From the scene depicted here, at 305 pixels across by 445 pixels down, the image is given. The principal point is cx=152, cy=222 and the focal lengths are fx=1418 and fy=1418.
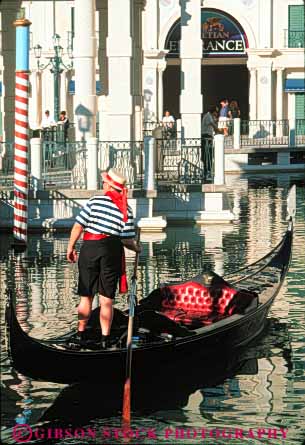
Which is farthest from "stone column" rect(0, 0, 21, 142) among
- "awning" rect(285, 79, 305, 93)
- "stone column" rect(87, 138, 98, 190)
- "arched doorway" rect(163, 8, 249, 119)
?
"awning" rect(285, 79, 305, 93)

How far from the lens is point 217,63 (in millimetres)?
51719

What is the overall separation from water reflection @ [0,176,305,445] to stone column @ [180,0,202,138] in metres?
1.90

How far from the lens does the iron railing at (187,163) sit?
22859mm

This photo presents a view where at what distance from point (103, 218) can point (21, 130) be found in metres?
8.15

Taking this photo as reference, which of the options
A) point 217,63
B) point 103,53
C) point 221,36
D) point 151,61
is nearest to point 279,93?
point 217,63

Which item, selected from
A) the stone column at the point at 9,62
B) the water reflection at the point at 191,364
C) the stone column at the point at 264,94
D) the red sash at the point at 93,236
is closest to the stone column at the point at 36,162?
the water reflection at the point at 191,364

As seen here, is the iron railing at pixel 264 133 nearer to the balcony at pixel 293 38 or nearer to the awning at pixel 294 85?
the awning at pixel 294 85

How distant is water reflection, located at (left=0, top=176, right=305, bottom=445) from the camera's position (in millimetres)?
10594

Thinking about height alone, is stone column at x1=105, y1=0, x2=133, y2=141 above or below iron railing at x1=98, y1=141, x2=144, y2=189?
above

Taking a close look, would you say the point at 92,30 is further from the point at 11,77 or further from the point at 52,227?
the point at 11,77

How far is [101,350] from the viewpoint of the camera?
11.0 metres

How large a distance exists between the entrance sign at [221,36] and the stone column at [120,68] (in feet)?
93.9

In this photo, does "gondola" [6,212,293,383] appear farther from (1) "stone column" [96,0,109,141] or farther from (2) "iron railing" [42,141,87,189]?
(1) "stone column" [96,0,109,141]

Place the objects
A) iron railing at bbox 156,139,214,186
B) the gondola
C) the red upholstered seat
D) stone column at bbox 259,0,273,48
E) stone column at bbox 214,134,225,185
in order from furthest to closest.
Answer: stone column at bbox 259,0,273,48, iron railing at bbox 156,139,214,186, stone column at bbox 214,134,225,185, the red upholstered seat, the gondola
